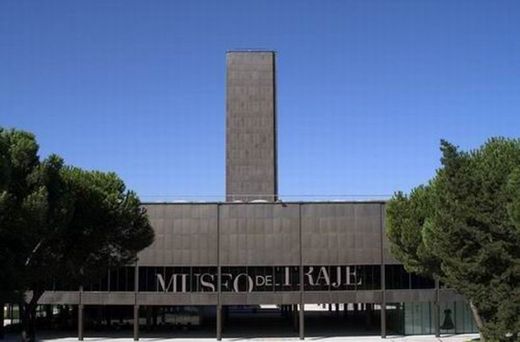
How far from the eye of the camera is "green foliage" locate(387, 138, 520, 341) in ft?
110

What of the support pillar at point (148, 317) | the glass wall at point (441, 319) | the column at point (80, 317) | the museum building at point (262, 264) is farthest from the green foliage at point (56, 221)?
the glass wall at point (441, 319)

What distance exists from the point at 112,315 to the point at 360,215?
857 inches

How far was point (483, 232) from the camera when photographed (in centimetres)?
3431

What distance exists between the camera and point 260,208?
180 feet

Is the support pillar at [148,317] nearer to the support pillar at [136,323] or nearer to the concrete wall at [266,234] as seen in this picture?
the support pillar at [136,323]

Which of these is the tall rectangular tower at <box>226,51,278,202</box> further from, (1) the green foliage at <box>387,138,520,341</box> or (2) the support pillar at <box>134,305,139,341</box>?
(1) the green foliage at <box>387,138,520,341</box>

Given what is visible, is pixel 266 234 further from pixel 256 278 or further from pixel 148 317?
pixel 148 317

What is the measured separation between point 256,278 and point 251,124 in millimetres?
20535

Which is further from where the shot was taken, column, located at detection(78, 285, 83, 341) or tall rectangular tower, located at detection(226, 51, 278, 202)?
tall rectangular tower, located at detection(226, 51, 278, 202)

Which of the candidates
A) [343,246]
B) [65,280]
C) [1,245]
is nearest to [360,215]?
[343,246]

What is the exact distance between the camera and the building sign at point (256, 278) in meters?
54.0

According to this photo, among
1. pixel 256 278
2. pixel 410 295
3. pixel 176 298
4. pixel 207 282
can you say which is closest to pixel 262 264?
pixel 256 278

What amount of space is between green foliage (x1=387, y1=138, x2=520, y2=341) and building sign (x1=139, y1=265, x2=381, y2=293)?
16.3 meters

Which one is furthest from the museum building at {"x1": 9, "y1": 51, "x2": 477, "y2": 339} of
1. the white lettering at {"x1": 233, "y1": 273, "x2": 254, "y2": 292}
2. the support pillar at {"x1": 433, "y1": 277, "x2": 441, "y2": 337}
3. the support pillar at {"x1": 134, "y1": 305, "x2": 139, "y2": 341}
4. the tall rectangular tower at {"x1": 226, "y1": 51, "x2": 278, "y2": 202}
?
the tall rectangular tower at {"x1": 226, "y1": 51, "x2": 278, "y2": 202}
